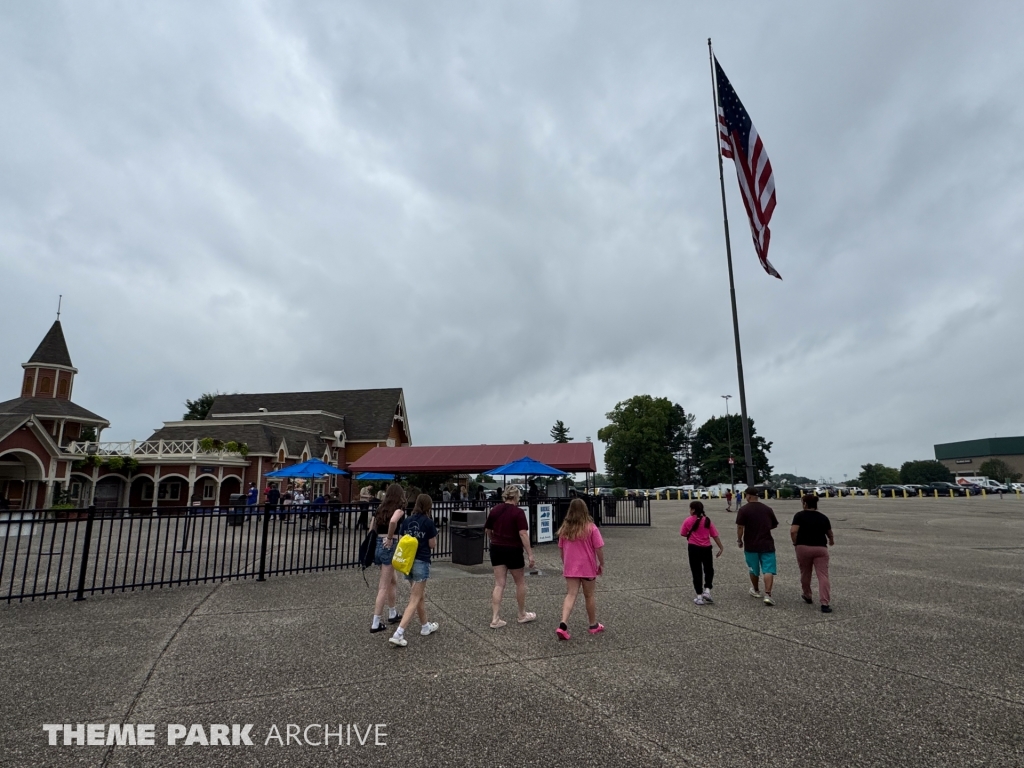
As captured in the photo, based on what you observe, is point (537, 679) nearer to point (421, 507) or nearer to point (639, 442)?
point (421, 507)

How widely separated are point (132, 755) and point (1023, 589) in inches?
479

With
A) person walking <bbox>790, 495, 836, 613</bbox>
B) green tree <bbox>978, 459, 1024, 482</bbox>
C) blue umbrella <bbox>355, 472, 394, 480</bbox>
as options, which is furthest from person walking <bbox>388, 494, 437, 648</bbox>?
green tree <bbox>978, 459, 1024, 482</bbox>

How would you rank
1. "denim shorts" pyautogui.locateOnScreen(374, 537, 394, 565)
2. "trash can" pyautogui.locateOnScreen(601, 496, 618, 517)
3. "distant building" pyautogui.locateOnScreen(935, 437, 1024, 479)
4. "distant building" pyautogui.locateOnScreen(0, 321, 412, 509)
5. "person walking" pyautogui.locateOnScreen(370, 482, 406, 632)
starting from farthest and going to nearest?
1. "distant building" pyautogui.locateOnScreen(935, 437, 1024, 479)
2. "distant building" pyautogui.locateOnScreen(0, 321, 412, 509)
3. "trash can" pyautogui.locateOnScreen(601, 496, 618, 517)
4. "denim shorts" pyautogui.locateOnScreen(374, 537, 394, 565)
5. "person walking" pyautogui.locateOnScreen(370, 482, 406, 632)

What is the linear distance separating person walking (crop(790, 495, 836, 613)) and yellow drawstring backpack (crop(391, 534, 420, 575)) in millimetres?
5228

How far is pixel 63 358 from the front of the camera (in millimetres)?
38125

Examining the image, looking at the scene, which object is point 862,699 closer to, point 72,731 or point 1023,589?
point 72,731

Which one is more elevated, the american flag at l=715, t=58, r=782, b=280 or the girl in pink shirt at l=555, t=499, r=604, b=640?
the american flag at l=715, t=58, r=782, b=280

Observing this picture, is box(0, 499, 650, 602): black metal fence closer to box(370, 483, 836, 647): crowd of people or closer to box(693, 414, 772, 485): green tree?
box(370, 483, 836, 647): crowd of people

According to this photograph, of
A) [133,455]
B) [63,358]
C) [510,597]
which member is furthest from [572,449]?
[63,358]

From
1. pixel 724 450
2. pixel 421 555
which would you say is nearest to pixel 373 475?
pixel 421 555

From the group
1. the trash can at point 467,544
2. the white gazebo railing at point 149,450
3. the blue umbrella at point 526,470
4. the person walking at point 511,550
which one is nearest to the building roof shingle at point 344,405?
the white gazebo railing at point 149,450

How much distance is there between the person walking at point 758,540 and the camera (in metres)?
7.84

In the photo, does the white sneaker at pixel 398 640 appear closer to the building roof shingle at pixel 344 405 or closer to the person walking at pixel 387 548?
the person walking at pixel 387 548

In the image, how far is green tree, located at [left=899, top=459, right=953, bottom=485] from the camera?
10350 cm
